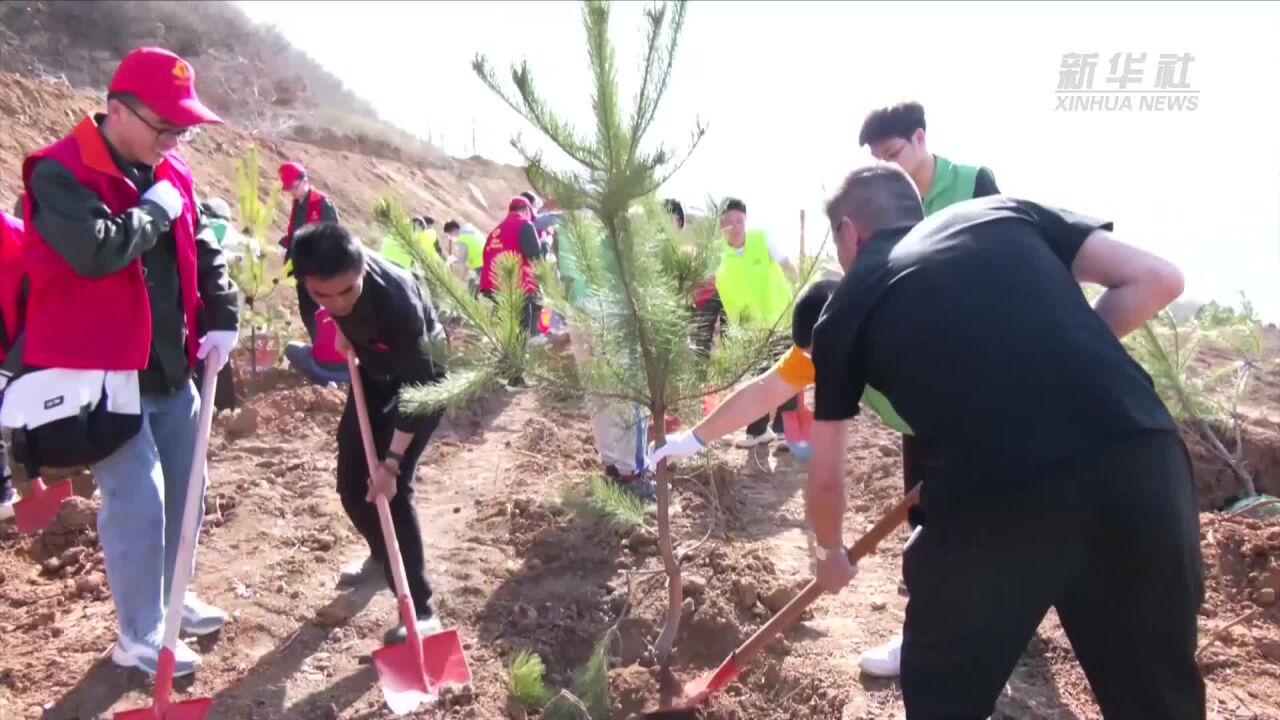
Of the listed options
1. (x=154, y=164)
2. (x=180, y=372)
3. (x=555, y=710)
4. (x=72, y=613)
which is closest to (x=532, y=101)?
(x=154, y=164)

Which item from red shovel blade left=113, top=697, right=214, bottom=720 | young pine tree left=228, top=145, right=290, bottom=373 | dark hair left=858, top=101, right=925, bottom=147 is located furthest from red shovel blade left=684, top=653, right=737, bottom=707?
young pine tree left=228, top=145, right=290, bottom=373

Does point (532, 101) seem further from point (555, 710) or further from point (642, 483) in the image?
point (642, 483)

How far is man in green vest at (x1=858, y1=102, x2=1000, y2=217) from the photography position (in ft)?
9.01

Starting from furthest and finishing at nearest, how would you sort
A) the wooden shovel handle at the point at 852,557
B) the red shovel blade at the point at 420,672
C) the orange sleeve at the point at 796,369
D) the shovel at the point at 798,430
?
the shovel at the point at 798,430 → the red shovel blade at the point at 420,672 → the orange sleeve at the point at 796,369 → the wooden shovel handle at the point at 852,557

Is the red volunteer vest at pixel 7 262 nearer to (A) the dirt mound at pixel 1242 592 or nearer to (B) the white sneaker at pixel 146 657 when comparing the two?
(B) the white sneaker at pixel 146 657

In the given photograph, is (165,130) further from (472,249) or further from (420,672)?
(472,249)

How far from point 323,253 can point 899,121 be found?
1736 millimetres

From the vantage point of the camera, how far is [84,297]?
96.8 inches

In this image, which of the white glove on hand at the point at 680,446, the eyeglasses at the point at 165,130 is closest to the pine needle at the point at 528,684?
the white glove on hand at the point at 680,446

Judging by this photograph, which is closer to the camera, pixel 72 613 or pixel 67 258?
pixel 67 258

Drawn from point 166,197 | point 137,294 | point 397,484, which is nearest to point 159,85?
point 166,197

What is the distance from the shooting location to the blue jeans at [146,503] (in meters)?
2.59

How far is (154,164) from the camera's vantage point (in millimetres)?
2613

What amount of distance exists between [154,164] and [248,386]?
4003 millimetres
